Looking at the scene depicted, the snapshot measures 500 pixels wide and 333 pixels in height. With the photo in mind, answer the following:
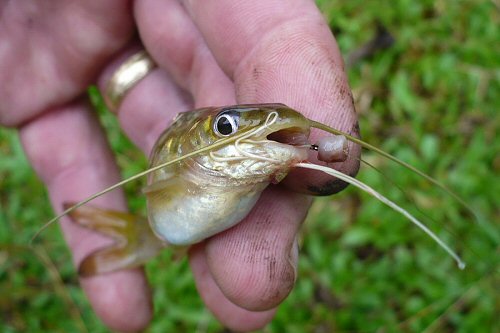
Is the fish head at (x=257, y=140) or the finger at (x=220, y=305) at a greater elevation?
the fish head at (x=257, y=140)

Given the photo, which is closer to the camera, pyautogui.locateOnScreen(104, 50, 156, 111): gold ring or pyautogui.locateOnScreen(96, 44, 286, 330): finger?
pyautogui.locateOnScreen(96, 44, 286, 330): finger

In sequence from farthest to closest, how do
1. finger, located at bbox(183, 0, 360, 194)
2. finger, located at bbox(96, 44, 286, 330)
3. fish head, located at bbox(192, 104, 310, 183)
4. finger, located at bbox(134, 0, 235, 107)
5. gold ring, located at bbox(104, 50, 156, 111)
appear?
gold ring, located at bbox(104, 50, 156, 111), finger, located at bbox(96, 44, 286, 330), finger, located at bbox(134, 0, 235, 107), finger, located at bbox(183, 0, 360, 194), fish head, located at bbox(192, 104, 310, 183)

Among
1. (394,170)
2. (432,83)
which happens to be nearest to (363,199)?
(394,170)

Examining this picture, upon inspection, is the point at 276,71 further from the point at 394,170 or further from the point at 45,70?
the point at 394,170

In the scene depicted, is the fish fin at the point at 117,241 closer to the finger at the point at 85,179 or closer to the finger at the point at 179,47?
the finger at the point at 85,179

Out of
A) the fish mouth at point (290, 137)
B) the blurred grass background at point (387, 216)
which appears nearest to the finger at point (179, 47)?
the fish mouth at point (290, 137)

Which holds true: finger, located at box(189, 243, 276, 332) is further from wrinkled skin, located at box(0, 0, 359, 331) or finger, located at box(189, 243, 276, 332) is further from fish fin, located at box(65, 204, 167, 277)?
fish fin, located at box(65, 204, 167, 277)

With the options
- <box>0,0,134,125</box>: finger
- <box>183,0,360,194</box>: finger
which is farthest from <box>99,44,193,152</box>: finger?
<box>183,0,360,194</box>: finger
